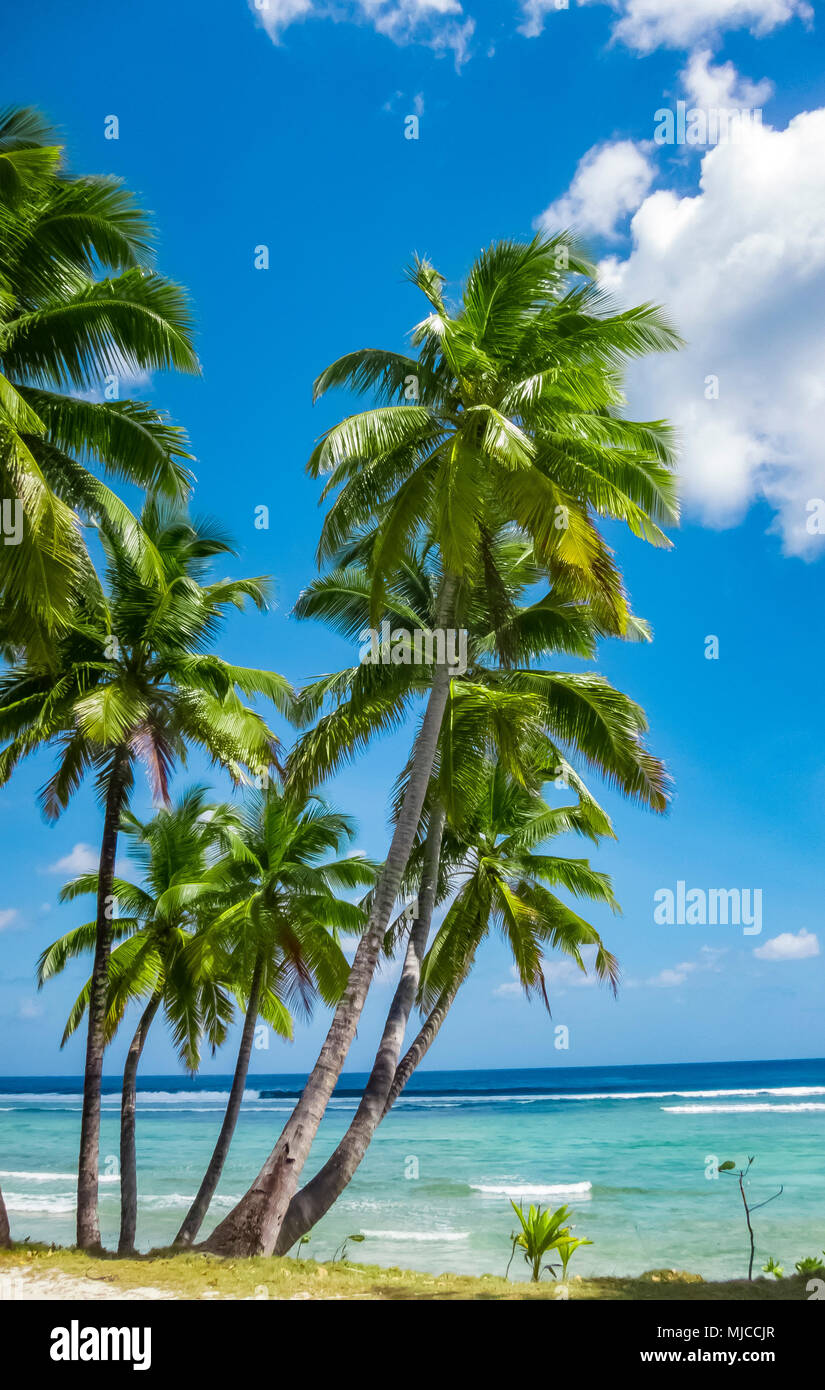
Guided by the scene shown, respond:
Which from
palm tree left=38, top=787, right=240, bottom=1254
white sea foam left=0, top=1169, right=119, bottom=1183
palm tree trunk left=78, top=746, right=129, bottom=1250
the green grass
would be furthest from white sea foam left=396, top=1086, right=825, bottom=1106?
the green grass

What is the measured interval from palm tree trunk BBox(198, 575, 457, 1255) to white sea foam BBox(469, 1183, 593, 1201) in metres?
17.9

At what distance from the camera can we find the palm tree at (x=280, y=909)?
595 inches

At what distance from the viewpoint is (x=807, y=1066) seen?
93.1 m

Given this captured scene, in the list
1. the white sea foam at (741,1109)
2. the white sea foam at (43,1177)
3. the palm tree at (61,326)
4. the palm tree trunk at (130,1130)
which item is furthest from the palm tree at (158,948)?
the white sea foam at (741,1109)

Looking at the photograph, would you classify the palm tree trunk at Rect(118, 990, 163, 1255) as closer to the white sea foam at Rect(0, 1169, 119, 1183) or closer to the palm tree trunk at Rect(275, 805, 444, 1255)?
the palm tree trunk at Rect(275, 805, 444, 1255)

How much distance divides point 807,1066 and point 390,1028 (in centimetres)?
9511

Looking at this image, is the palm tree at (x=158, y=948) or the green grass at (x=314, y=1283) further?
the palm tree at (x=158, y=948)

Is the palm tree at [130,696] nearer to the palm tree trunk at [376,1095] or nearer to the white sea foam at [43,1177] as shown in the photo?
the palm tree trunk at [376,1095]

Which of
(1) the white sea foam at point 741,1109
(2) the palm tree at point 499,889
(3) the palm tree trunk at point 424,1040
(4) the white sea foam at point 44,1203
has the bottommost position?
(1) the white sea foam at point 741,1109

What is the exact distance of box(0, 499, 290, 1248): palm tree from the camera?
1234 centimetres

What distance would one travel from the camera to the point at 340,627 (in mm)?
14102

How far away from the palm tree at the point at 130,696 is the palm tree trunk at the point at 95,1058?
2 cm
